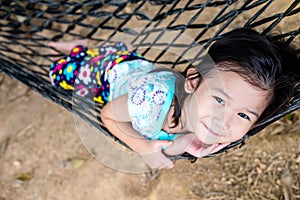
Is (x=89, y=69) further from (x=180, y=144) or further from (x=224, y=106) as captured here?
(x=224, y=106)

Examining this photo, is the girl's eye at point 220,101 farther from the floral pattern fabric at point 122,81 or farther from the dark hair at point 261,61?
the floral pattern fabric at point 122,81

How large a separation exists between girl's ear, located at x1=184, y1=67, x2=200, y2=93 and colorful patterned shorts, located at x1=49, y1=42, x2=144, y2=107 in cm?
34

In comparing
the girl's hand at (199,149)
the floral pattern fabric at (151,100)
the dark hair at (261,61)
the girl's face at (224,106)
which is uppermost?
the dark hair at (261,61)

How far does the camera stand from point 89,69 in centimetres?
158

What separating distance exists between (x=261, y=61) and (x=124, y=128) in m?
0.41

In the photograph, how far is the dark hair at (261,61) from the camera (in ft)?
3.55

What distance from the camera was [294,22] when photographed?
161cm

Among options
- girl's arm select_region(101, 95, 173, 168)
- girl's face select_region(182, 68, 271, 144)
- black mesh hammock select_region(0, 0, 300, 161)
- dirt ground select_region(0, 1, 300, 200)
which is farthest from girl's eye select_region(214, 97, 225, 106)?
dirt ground select_region(0, 1, 300, 200)

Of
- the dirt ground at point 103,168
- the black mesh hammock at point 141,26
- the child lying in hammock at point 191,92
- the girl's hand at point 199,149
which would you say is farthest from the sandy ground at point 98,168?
the girl's hand at point 199,149

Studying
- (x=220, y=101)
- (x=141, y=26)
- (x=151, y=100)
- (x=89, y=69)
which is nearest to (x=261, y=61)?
(x=220, y=101)

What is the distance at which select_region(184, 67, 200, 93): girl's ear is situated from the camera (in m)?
1.16

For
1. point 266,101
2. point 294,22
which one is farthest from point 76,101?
point 294,22

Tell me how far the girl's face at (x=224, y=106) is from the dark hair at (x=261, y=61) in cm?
2

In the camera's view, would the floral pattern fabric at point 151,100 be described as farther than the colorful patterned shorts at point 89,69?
No
